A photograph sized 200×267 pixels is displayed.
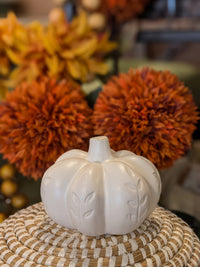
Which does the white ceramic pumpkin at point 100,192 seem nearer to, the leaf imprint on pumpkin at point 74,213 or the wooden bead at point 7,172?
the leaf imprint on pumpkin at point 74,213

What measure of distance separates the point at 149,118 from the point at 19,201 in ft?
0.78

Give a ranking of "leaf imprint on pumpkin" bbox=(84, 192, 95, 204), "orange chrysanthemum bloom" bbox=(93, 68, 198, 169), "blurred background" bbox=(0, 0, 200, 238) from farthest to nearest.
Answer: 1. "blurred background" bbox=(0, 0, 200, 238)
2. "orange chrysanthemum bloom" bbox=(93, 68, 198, 169)
3. "leaf imprint on pumpkin" bbox=(84, 192, 95, 204)

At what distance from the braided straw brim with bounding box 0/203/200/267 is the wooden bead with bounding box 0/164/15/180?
20cm

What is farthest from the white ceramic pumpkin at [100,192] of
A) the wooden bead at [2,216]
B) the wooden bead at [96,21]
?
the wooden bead at [96,21]

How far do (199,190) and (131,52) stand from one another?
907 mm

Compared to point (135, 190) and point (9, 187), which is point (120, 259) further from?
point (9, 187)

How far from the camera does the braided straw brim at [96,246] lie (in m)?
0.31

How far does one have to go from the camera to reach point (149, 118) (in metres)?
0.43

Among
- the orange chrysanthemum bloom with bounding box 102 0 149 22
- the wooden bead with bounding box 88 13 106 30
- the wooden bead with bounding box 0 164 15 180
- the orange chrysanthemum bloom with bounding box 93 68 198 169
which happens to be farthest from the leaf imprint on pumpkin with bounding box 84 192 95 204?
the orange chrysanthemum bloom with bounding box 102 0 149 22

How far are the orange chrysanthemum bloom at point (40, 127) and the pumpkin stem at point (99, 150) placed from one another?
100 millimetres

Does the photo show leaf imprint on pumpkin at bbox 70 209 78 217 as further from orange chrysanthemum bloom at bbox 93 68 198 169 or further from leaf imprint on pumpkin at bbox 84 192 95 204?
orange chrysanthemum bloom at bbox 93 68 198 169

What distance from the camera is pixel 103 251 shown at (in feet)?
1.02

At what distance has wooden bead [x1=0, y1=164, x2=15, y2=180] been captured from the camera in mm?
560

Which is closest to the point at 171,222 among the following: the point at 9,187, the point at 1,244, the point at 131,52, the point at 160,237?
the point at 160,237
